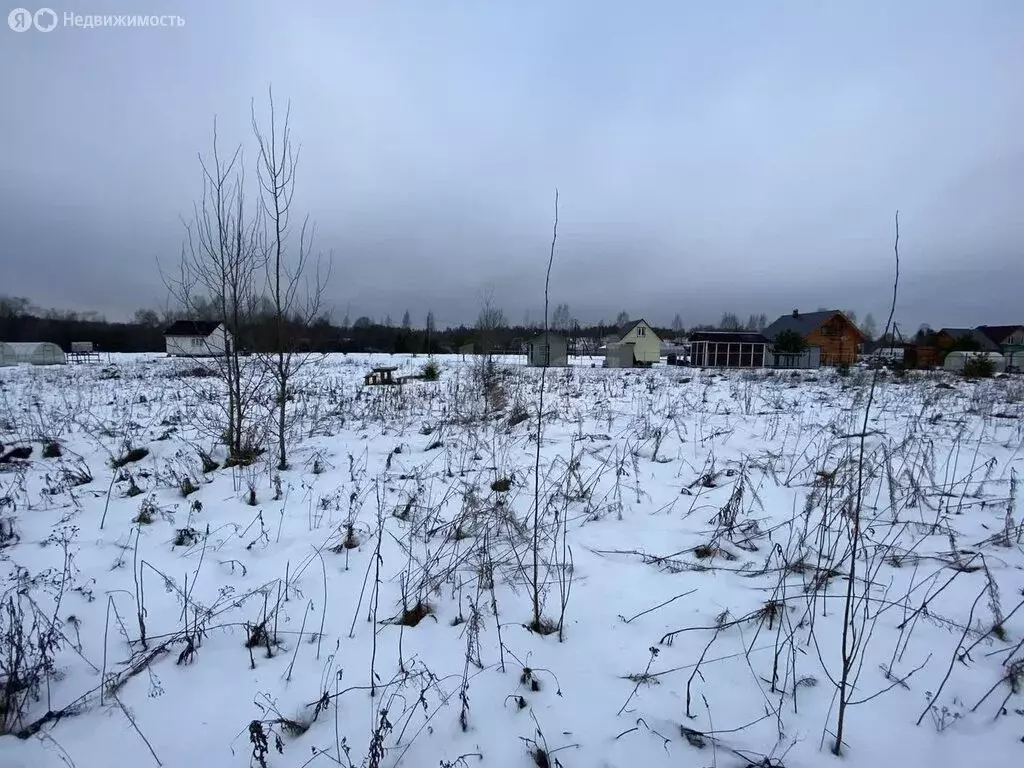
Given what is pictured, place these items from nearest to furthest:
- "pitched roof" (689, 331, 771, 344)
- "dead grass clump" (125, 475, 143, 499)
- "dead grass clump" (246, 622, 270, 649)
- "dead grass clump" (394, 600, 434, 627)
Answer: "dead grass clump" (246, 622, 270, 649)
"dead grass clump" (394, 600, 434, 627)
"dead grass clump" (125, 475, 143, 499)
"pitched roof" (689, 331, 771, 344)

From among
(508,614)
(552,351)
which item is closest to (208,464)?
(508,614)

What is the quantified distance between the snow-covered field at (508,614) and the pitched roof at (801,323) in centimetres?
3442

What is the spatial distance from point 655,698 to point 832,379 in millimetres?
15614

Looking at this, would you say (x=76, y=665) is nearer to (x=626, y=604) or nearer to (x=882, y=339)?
(x=626, y=604)

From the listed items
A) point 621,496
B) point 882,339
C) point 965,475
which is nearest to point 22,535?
point 621,496

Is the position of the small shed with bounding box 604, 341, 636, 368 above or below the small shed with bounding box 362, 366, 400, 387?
above

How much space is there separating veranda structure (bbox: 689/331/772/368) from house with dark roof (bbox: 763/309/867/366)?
1727 mm

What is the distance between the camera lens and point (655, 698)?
75.1 inches

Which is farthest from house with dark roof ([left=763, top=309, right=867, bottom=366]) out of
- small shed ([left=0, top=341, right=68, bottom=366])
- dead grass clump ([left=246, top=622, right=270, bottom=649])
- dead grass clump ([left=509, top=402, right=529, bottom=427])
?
small shed ([left=0, top=341, right=68, bottom=366])

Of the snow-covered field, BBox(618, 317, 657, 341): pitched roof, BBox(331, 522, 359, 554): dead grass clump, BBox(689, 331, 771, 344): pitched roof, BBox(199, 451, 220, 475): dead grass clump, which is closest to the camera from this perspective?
the snow-covered field

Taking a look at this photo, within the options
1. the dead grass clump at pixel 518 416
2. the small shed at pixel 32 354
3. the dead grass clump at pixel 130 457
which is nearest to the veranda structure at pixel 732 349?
the dead grass clump at pixel 518 416

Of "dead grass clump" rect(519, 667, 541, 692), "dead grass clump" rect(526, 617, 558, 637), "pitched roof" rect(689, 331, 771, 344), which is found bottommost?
"dead grass clump" rect(519, 667, 541, 692)

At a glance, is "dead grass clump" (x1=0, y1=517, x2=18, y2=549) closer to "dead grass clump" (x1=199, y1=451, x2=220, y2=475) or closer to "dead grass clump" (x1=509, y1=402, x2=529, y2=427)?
"dead grass clump" (x1=199, y1=451, x2=220, y2=475)

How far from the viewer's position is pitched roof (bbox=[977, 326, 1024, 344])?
48891mm
